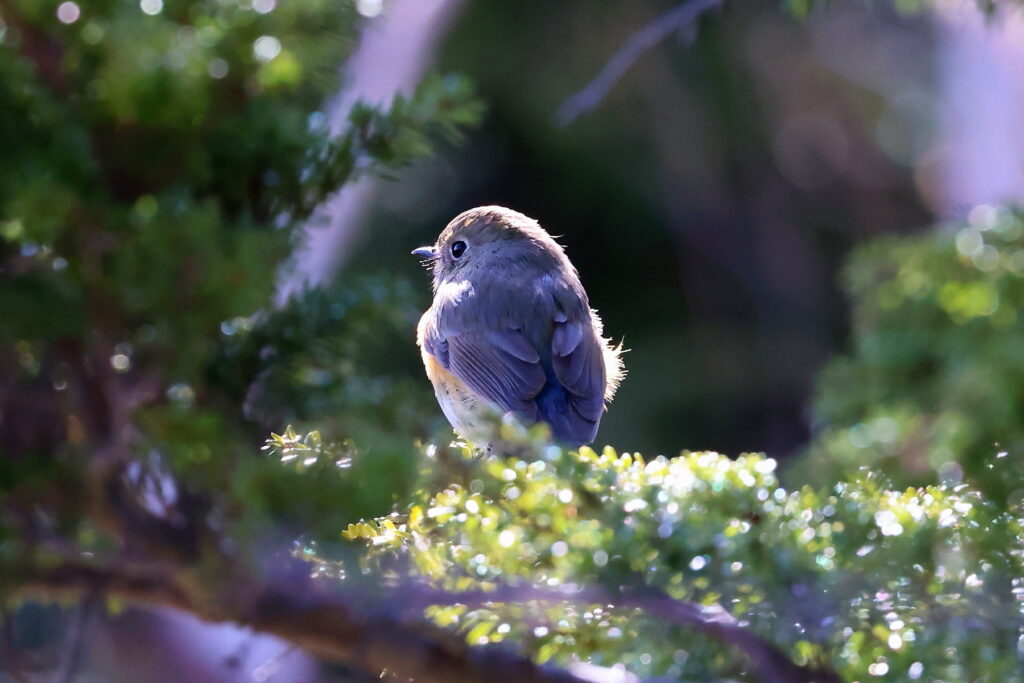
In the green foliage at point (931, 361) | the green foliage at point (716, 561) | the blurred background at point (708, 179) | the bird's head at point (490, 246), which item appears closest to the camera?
the green foliage at point (716, 561)

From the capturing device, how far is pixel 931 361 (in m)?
2.85

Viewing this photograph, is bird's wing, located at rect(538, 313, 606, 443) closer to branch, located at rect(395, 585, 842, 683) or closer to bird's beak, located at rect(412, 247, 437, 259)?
bird's beak, located at rect(412, 247, 437, 259)

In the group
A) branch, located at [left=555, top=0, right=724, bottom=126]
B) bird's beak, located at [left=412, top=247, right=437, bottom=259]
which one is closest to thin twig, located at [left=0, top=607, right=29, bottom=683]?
branch, located at [left=555, top=0, right=724, bottom=126]

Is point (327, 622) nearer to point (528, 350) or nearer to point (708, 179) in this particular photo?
point (528, 350)

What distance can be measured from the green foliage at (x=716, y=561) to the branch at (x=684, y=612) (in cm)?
1

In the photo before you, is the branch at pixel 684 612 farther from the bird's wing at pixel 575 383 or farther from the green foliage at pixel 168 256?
the bird's wing at pixel 575 383

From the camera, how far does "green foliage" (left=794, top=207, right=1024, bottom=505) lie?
243 cm

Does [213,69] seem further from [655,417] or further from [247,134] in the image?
[655,417]

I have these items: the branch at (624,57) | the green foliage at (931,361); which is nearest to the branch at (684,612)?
the green foliage at (931,361)

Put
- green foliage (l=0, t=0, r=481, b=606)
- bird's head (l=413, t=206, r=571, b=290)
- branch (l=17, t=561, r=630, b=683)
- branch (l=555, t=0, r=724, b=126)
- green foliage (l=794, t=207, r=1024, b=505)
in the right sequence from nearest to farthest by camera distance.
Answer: branch (l=17, t=561, r=630, b=683)
green foliage (l=0, t=0, r=481, b=606)
green foliage (l=794, t=207, r=1024, b=505)
branch (l=555, t=0, r=724, b=126)
bird's head (l=413, t=206, r=571, b=290)

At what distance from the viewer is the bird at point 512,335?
314 centimetres

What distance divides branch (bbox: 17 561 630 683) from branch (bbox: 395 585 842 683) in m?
0.19

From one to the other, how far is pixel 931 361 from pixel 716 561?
159 centimetres

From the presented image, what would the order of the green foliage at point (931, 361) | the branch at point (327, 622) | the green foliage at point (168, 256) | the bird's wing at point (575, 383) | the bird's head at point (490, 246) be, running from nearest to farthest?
the branch at point (327, 622)
the green foliage at point (168, 256)
the green foliage at point (931, 361)
the bird's wing at point (575, 383)
the bird's head at point (490, 246)
